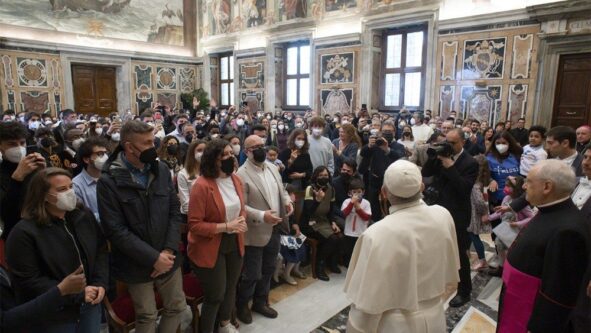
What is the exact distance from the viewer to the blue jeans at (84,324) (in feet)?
7.17

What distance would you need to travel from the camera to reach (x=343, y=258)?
196 inches

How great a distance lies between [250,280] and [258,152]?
3.94ft

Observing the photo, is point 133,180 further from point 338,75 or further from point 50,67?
point 50,67

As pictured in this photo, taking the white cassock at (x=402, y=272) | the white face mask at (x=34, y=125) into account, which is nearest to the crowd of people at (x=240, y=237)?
the white cassock at (x=402, y=272)

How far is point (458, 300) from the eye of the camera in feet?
12.8

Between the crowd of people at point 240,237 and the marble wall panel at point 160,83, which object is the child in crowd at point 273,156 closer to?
the crowd of people at point 240,237

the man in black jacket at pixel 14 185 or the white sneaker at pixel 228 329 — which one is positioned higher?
the man in black jacket at pixel 14 185

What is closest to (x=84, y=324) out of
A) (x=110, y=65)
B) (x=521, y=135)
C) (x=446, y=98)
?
(x=521, y=135)

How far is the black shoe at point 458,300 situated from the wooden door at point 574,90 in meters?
8.34

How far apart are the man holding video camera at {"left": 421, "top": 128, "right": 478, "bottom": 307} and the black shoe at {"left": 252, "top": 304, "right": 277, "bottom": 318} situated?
6.13ft

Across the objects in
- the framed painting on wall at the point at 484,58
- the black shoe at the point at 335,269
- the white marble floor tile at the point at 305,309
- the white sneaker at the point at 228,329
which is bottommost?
the white marble floor tile at the point at 305,309

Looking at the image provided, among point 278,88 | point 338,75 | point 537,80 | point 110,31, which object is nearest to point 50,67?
point 110,31

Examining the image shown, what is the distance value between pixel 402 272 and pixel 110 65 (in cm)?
1780

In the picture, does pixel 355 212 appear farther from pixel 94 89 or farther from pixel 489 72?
pixel 94 89
